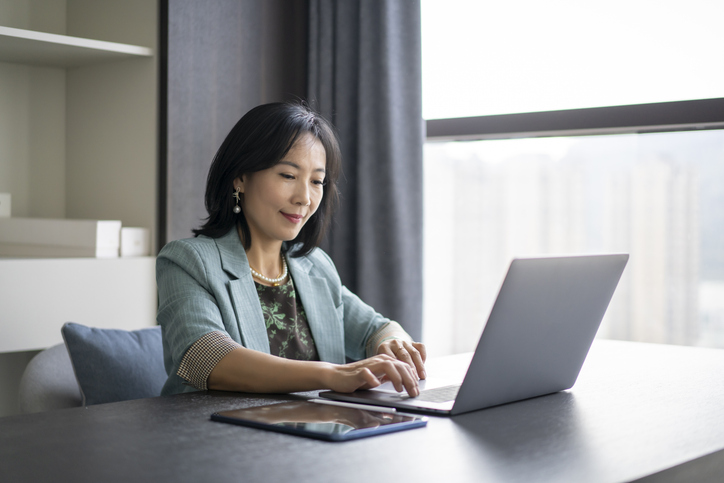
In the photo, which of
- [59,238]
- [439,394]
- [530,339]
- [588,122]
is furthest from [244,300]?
[588,122]

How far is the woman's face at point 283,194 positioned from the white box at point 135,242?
745mm

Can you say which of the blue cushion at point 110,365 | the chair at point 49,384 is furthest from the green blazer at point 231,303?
the chair at point 49,384

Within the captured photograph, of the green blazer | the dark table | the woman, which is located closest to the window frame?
the woman

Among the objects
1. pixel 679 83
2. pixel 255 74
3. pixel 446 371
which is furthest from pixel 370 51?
pixel 446 371

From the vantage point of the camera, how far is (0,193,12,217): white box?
8.23 ft

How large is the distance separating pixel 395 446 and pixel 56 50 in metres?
1.98

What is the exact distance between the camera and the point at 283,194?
1.73m

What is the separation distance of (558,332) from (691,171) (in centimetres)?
140

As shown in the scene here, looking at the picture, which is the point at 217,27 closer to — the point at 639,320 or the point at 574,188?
the point at 574,188

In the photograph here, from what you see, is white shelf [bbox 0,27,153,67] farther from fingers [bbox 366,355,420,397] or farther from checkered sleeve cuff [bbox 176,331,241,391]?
fingers [bbox 366,355,420,397]

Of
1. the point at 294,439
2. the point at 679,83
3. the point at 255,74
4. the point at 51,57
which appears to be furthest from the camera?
the point at 255,74

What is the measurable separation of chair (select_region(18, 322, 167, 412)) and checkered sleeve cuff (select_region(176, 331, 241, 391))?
467mm

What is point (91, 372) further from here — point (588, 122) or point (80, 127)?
point (588, 122)

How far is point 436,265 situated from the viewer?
9.93 feet
